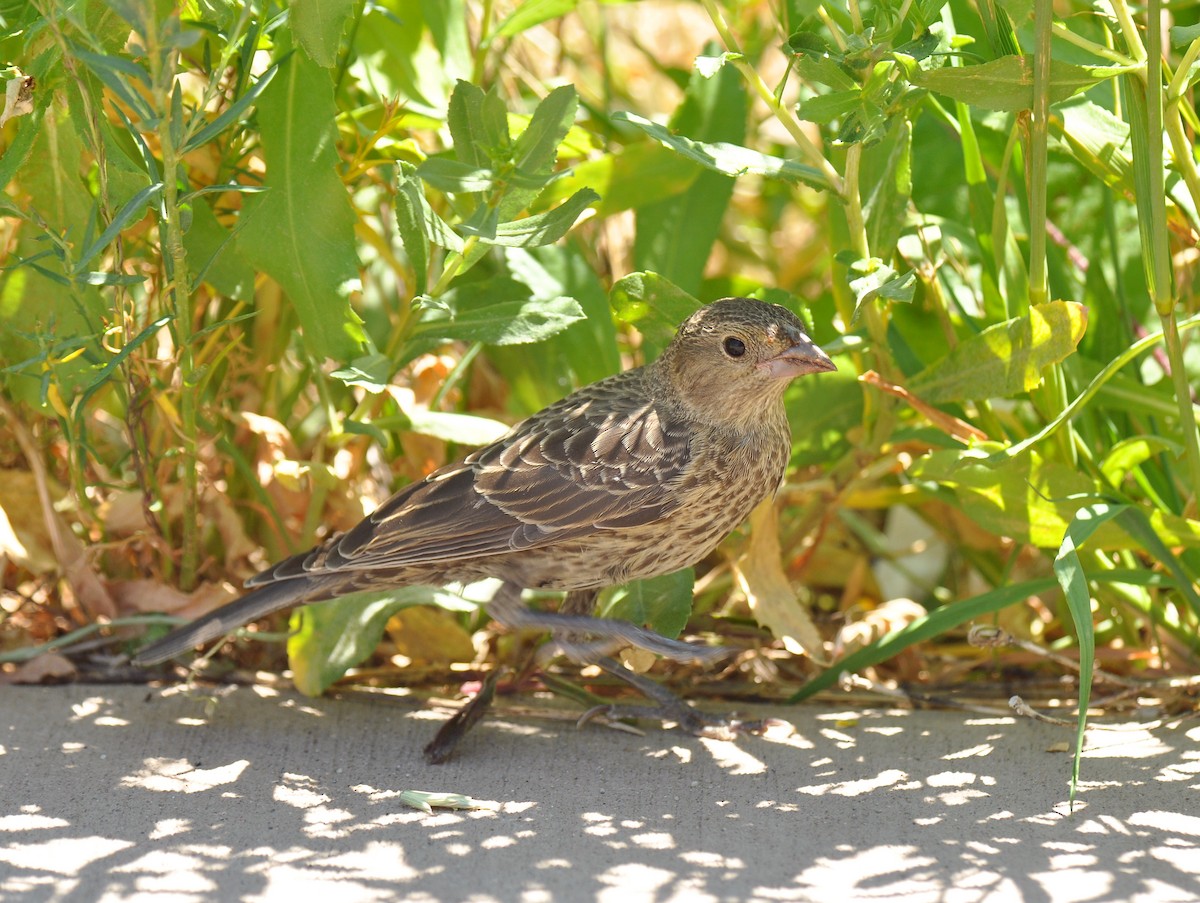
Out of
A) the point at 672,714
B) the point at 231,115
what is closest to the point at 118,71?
the point at 231,115

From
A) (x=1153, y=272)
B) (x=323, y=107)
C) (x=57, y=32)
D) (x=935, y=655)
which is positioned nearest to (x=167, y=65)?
(x=57, y=32)

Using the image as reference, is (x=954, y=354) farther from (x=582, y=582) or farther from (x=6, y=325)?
(x=6, y=325)

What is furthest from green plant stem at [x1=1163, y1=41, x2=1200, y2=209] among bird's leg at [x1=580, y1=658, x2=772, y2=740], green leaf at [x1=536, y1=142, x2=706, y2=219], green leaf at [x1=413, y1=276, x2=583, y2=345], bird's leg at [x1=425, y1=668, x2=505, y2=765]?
bird's leg at [x1=425, y1=668, x2=505, y2=765]

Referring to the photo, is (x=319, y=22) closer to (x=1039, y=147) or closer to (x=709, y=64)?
(x=709, y=64)

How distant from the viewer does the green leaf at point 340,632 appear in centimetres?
306

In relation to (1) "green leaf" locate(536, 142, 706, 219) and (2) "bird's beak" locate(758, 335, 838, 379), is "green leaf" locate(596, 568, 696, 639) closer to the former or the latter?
(2) "bird's beak" locate(758, 335, 838, 379)

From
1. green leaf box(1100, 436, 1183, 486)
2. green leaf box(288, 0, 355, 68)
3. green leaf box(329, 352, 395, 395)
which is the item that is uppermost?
green leaf box(288, 0, 355, 68)

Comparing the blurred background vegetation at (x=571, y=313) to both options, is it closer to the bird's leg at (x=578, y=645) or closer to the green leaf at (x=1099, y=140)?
the green leaf at (x=1099, y=140)

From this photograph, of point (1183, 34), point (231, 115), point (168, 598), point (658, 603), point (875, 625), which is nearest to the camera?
point (231, 115)

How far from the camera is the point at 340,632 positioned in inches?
122

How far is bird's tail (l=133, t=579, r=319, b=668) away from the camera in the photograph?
2.92m

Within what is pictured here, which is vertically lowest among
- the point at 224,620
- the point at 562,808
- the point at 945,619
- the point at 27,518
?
the point at 562,808

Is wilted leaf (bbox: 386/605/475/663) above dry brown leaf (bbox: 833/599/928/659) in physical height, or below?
above

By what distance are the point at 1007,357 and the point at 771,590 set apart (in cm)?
84
